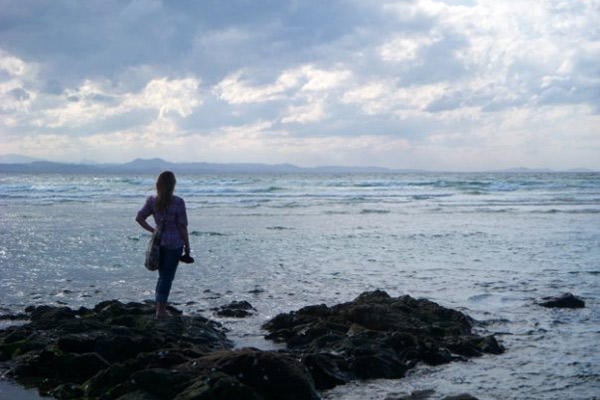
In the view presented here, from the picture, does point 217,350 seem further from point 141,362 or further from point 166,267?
point 166,267

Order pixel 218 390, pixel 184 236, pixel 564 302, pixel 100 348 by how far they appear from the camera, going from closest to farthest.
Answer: pixel 218 390 → pixel 100 348 → pixel 184 236 → pixel 564 302

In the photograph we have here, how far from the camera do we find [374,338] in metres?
7.42

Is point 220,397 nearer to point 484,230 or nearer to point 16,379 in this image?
point 16,379

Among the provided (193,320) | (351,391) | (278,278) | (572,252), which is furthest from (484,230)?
(351,391)

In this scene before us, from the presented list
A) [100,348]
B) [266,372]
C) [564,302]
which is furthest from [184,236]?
[564,302]

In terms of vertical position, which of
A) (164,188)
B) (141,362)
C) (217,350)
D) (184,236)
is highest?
(164,188)

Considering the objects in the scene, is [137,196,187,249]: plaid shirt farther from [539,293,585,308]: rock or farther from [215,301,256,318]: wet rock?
[539,293,585,308]: rock

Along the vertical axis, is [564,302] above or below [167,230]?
below

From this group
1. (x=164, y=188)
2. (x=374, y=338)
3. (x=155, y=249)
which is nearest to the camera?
(x=374, y=338)

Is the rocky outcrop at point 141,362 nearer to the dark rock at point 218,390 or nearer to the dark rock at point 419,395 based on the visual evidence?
the dark rock at point 218,390

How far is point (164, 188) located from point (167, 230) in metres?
0.58

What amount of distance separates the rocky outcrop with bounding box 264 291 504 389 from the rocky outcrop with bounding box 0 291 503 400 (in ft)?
0.04

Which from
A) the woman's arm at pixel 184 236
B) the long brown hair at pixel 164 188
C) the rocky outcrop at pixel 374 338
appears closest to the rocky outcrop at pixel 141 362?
the rocky outcrop at pixel 374 338

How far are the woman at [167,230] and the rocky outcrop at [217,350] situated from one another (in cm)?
39
